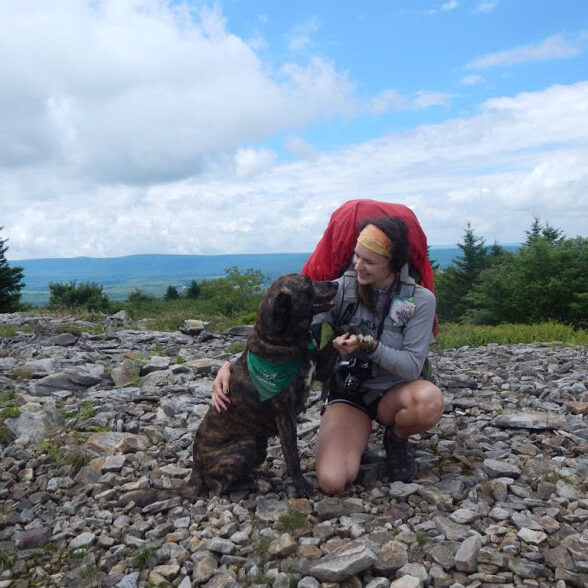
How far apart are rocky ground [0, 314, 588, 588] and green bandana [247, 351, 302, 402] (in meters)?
0.88

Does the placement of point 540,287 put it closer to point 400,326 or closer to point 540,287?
point 540,287

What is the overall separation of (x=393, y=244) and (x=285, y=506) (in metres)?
2.16

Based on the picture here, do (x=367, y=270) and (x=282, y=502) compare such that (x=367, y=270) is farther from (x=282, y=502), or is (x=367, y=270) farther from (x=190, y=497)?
(x=190, y=497)

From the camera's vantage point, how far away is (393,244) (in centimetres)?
421

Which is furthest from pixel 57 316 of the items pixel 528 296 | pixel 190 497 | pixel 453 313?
pixel 453 313

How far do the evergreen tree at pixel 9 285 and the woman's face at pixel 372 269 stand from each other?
105ft

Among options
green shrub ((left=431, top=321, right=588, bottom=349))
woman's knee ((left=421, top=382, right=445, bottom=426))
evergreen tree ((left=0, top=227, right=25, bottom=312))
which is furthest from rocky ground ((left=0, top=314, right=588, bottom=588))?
evergreen tree ((left=0, top=227, right=25, bottom=312))

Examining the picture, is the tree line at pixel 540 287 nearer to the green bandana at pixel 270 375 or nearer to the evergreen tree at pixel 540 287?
the evergreen tree at pixel 540 287

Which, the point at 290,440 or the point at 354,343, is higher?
the point at 354,343

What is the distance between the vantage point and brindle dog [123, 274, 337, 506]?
13.6ft

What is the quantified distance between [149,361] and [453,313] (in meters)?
37.5

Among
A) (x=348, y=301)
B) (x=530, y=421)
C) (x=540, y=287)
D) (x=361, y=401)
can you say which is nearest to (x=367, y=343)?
(x=348, y=301)

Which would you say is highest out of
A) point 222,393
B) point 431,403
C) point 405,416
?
point 222,393

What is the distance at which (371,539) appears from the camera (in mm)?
3633
